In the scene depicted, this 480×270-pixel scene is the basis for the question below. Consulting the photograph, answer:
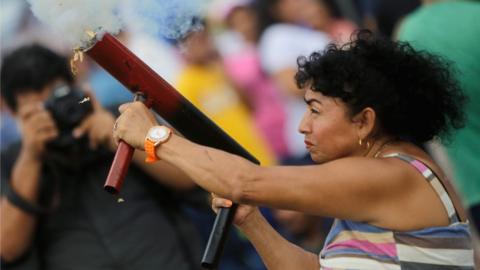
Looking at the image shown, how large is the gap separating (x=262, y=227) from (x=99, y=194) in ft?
3.10

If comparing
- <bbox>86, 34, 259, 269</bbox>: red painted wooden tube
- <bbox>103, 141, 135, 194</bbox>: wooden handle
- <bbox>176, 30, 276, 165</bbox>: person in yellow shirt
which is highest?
<bbox>176, 30, 276, 165</bbox>: person in yellow shirt

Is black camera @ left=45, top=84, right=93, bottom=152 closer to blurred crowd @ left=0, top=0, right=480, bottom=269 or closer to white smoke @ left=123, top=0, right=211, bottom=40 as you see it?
blurred crowd @ left=0, top=0, right=480, bottom=269

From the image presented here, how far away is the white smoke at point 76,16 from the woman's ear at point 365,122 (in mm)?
734

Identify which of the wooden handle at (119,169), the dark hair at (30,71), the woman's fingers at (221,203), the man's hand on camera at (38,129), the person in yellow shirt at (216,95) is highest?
the person in yellow shirt at (216,95)

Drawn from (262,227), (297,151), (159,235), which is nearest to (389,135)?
(262,227)

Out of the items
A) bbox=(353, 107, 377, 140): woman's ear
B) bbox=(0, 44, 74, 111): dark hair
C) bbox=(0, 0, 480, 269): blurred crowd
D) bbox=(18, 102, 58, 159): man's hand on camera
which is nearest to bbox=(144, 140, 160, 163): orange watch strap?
bbox=(353, 107, 377, 140): woman's ear

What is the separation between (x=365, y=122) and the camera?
Result: 299cm

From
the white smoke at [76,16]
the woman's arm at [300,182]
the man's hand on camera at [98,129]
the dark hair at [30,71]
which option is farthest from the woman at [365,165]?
the dark hair at [30,71]

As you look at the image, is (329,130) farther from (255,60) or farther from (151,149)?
(255,60)

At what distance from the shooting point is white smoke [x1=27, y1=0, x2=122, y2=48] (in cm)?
280

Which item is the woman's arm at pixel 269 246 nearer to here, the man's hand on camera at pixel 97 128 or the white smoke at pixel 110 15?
the white smoke at pixel 110 15

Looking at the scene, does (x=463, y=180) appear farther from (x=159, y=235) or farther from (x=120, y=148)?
(x=120, y=148)

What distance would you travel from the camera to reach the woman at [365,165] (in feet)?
9.30

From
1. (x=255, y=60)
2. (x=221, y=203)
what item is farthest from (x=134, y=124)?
(x=255, y=60)
